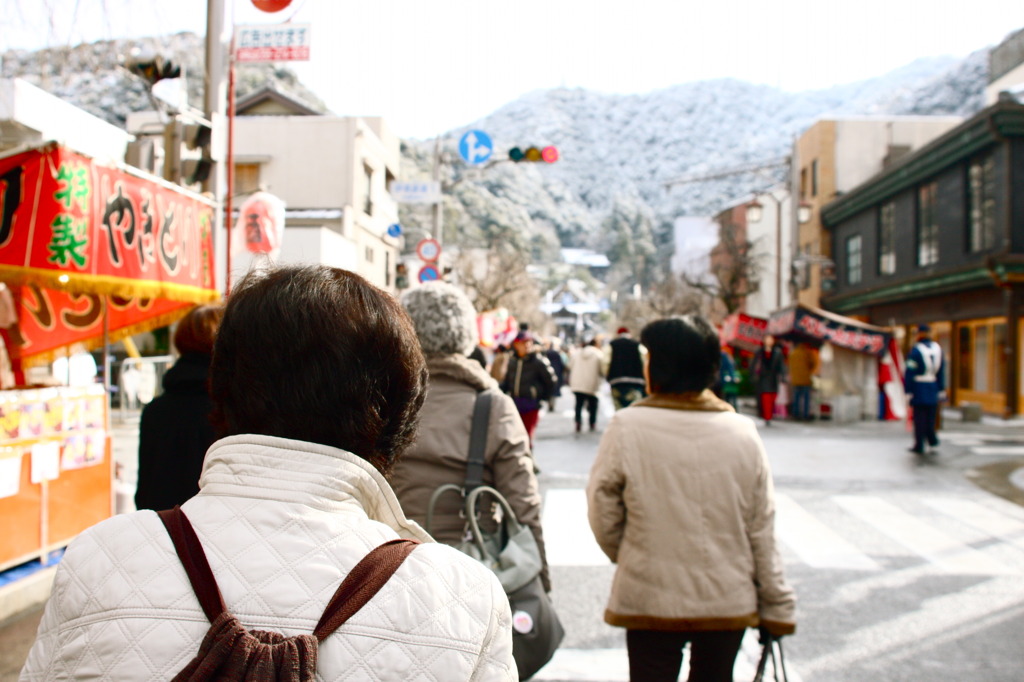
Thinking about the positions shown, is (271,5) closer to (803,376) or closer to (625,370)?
(625,370)

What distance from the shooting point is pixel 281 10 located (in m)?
6.89

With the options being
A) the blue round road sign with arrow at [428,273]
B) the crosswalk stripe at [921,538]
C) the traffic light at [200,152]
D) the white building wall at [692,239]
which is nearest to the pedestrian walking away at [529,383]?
the crosswalk stripe at [921,538]

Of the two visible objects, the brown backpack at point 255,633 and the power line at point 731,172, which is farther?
the power line at point 731,172

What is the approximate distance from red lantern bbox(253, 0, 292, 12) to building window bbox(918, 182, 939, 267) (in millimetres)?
20339

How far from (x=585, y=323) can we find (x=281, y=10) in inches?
3746

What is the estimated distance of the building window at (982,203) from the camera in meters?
19.0

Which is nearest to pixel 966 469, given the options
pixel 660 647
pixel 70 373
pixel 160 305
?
pixel 660 647

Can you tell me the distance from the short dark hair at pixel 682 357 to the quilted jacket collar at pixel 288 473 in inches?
77.9

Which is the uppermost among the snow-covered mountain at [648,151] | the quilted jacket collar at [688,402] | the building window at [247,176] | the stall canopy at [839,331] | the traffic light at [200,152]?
the snow-covered mountain at [648,151]

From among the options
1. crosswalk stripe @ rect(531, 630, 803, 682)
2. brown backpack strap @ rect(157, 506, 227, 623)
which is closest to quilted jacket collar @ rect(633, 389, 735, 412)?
crosswalk stripe @ rect(531, 630, 803, 682)

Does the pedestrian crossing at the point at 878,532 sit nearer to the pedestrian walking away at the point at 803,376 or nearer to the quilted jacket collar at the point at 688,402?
the quilted jacket collar at the point at 688,402

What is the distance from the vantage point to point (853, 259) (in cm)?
2809

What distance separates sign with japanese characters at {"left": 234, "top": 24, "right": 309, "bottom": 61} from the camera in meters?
7.37

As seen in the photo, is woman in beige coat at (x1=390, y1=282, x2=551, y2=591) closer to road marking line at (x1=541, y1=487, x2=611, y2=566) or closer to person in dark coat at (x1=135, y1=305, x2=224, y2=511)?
person in dark coat at (x1=135, y1=305, x2=224, y2=511)
